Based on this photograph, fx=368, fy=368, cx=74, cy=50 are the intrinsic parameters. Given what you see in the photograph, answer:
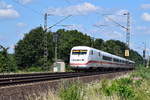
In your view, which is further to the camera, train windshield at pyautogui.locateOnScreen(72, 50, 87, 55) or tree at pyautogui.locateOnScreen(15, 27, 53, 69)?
tree at pyautogui.locateOnScreen(15, 27, 53, 69)

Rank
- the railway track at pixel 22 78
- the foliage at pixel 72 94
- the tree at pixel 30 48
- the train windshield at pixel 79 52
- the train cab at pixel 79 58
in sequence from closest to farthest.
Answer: the foliage at pixel 72 94
the railway track at pixel 22 78
the train cab at pixel 79 58
the train windshield at pixel 79 52
the tree at pixel 30 48

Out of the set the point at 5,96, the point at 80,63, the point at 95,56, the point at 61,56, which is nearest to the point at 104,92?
the point at 5,96

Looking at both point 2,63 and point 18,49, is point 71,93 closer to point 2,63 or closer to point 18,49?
point 2,63

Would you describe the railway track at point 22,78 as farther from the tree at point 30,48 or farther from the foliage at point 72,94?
the tree at point 30,48

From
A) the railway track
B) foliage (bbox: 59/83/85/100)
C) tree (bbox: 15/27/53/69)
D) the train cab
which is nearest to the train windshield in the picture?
the train cab

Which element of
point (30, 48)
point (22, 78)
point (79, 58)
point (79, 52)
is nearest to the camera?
point (22, 78)

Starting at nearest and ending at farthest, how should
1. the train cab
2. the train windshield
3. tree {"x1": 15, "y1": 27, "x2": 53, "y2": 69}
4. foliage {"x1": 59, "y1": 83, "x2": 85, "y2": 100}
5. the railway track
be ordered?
foliage {"x1": 59, "y1": 83, "x2": 85, "y2": 100}, the railway track, the train cab, the train windshield, tree {"x1": 15, "y1": 27, "x2": 53, "y2": 69}

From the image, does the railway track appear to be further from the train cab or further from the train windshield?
the train windshield

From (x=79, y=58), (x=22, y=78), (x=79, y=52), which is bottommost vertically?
(x=22, y=78)

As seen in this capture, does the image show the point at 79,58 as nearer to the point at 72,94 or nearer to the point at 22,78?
the point at 22,78

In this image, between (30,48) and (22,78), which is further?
(30,48)

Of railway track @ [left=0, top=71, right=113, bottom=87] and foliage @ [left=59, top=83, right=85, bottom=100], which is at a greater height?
foliage @ [left=59, top=83, right=85, bottom=100]

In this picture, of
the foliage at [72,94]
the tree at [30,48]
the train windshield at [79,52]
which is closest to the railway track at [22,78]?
the foliage at [72,94]

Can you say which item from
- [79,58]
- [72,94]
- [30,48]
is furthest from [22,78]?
[30,48]
